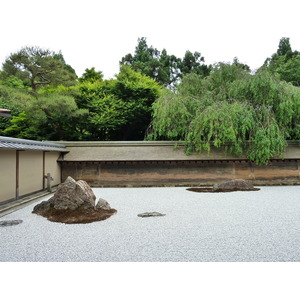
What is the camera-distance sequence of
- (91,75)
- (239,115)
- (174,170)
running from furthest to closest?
1. (91,75)
2. (174,170)
3. (239,115)

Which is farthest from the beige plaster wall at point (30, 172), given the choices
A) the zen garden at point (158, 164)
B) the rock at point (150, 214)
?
the rock at point (150, 214)

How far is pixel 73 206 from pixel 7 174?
2889mm

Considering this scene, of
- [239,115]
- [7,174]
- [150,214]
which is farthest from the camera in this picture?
[239,115]

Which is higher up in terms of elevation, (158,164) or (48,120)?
(48,120)

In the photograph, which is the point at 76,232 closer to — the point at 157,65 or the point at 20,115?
the point at 20,115

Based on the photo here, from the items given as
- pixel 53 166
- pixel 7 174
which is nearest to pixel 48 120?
pixel 53 166

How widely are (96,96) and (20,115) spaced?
5.74m

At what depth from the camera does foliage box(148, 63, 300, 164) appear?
11672mm

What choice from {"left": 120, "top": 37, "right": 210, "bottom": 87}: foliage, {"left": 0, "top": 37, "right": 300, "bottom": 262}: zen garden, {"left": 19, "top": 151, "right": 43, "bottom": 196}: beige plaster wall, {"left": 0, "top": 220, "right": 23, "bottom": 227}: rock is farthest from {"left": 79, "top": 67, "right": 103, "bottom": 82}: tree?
{"left": 0, "top": 220, "right": 23, "bottom": 227}: rock

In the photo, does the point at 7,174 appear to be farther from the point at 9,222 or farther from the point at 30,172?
the point at 9,222

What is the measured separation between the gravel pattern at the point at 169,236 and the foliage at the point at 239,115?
4.54 m

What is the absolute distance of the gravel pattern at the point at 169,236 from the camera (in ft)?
13.0

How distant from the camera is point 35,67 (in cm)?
1549

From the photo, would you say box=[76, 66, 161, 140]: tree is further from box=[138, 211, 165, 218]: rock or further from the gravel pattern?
box=[138, 211, 165, 218]: rock
